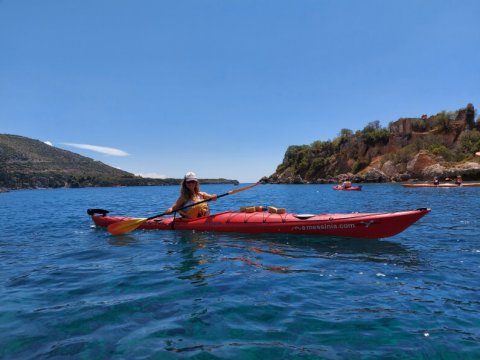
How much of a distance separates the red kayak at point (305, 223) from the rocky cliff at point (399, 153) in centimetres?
4450

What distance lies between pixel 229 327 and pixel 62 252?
6.73 metres

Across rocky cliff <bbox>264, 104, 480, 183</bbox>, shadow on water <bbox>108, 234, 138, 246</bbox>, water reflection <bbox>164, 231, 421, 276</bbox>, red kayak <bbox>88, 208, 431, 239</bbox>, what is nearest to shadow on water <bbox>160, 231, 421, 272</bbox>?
water reflection <bbox>164, 231, 421, 276</bbox>

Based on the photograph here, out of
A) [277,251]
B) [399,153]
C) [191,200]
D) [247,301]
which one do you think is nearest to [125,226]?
[191,200]

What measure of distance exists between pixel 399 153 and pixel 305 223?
72.0 m

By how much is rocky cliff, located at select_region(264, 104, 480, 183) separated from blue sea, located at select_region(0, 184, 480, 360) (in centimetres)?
4780

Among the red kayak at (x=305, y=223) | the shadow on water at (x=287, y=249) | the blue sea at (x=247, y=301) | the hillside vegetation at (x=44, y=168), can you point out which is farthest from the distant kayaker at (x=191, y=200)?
the hillside vegetation at (x=44, y=168)

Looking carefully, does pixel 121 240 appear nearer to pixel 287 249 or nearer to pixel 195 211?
pixel 195 211

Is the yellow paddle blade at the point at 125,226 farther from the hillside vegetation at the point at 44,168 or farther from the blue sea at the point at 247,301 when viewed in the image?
the hillside vegetation at the point at 44,168

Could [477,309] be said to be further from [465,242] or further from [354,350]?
[465,242]

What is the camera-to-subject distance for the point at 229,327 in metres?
4.16

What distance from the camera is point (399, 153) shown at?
73.3 meters

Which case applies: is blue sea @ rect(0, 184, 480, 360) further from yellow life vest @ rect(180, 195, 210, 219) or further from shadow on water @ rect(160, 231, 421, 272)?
yellow life vest @ rect(180, 195, 210, 219)

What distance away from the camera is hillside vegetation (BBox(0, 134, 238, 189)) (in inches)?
4609

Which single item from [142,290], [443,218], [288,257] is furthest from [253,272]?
[443,218]
